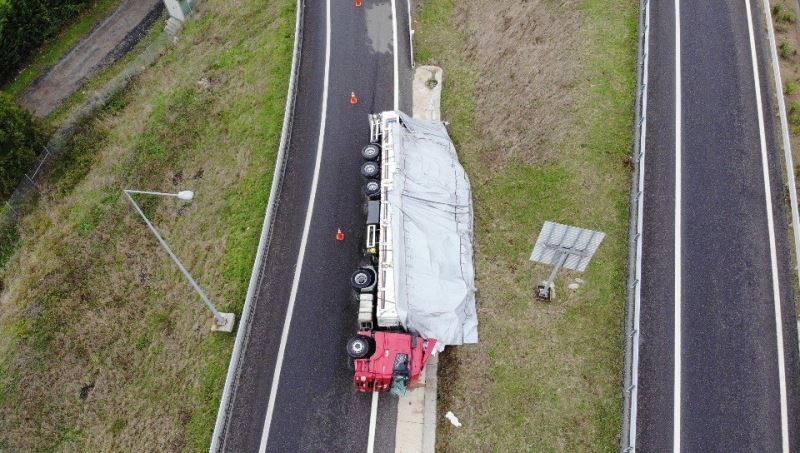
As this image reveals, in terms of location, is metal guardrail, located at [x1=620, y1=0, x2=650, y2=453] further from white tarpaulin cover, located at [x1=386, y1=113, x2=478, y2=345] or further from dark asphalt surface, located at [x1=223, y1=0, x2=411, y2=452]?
dark asphalt surface, located at [x1=223, y1=0, x2=411, y2=452]

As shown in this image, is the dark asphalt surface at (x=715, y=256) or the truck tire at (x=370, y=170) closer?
the dark asphalt surface at (x=715, y=256)

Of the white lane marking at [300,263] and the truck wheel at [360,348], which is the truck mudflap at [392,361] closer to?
the truck wheel at [360,348]

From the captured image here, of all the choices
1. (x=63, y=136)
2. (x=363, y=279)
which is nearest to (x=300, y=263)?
(x=363, y=279)

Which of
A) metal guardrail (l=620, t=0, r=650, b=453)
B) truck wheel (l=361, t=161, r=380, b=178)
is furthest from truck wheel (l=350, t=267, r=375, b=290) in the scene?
metal guardrail (l=620, t=0, r=650, b=453)

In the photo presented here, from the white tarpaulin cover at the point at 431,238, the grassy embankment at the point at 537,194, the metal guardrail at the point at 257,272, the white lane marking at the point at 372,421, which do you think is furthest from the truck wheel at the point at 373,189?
the white lane marking at the point at 372,421

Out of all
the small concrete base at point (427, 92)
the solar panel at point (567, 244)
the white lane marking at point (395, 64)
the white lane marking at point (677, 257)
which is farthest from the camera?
the white lane marking at point (395, 64)
